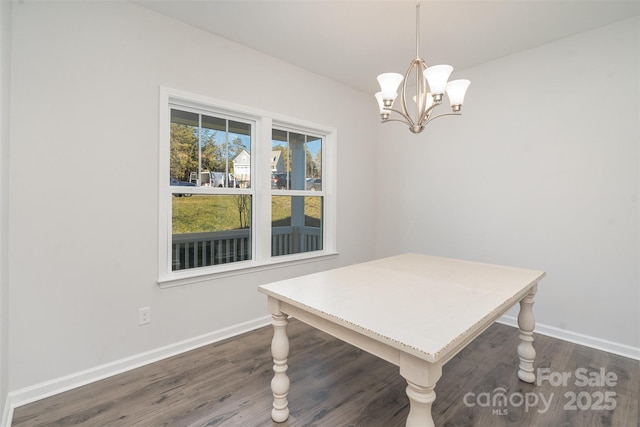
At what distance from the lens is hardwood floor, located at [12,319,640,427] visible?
1.71 meters

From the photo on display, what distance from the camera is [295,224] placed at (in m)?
3.46

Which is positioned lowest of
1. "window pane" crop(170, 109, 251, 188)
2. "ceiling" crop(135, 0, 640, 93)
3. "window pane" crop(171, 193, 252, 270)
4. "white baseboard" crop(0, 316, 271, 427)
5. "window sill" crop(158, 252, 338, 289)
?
"white baseboard" crop(0, 316, 271, 427)

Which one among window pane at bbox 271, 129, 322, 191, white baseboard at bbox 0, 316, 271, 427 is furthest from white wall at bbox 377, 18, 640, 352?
white baseboard at bbox 0, 316, 271, 427

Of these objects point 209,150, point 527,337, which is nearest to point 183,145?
point 209,150

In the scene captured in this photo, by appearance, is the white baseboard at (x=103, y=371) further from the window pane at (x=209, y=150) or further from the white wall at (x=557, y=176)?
the white wall at (x=557, y=176)

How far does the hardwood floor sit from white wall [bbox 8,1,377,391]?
0.29 metres

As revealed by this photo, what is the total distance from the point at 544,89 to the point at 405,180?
1619 millimetres

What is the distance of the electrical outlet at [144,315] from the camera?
2279mm

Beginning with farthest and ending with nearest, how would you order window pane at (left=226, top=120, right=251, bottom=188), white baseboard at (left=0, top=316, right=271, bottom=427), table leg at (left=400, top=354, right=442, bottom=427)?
1. window pane at (left=226, top=120, right=251, bottom=188)
2. white baseboard at (left=0, top=316, right=271, bottom=427)
3. table leg at (left=400, top=354, right=442, bottom=427)

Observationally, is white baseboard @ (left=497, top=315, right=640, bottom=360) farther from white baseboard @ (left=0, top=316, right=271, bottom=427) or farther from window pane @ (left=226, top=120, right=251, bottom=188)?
window pane @ (left=226, top=120, right=251, bottom=188)

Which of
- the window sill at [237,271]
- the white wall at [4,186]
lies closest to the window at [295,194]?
the window sill at [237,271]

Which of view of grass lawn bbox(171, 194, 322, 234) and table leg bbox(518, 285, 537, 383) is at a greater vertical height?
view of grass lawn bbox(171, 194, 322, 234)

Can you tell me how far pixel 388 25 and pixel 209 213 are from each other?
2166 millimetres

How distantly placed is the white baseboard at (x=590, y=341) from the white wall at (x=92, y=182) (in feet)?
9.73
